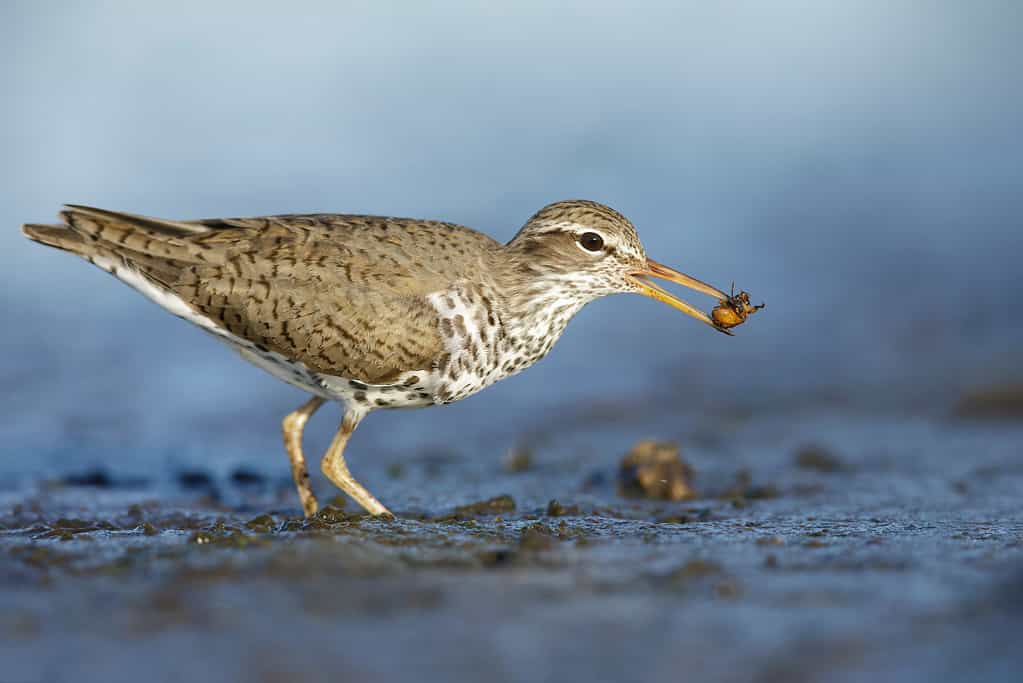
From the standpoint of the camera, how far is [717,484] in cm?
934

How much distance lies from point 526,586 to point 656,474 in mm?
3865

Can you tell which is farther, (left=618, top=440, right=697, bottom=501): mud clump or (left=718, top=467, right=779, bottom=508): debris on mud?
(left=618, top=440, right=697, bottom=501): mud clump

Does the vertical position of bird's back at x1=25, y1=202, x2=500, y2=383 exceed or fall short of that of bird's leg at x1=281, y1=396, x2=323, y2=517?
it exceeds it

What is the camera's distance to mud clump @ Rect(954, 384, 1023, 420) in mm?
12125

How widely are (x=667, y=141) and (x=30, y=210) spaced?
11.9 metres

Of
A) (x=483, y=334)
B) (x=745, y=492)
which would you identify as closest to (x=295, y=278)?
(x=483, y=334)

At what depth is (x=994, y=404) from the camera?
12328 mm

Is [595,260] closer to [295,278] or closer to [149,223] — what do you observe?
[295,278]

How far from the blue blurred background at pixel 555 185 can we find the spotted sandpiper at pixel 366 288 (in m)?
3.31

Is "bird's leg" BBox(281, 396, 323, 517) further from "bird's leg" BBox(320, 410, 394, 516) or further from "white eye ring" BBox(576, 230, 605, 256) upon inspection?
"white eye ring" BBox(576, 230, 605, 256)

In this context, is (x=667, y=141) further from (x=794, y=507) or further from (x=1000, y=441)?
(x=794, y=507)

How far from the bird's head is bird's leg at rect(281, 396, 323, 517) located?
2114 mm

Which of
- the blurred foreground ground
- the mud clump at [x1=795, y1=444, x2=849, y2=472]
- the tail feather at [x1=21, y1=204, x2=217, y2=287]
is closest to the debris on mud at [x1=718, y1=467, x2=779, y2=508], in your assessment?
the blurred foreground ground

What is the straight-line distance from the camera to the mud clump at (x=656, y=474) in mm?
8875
